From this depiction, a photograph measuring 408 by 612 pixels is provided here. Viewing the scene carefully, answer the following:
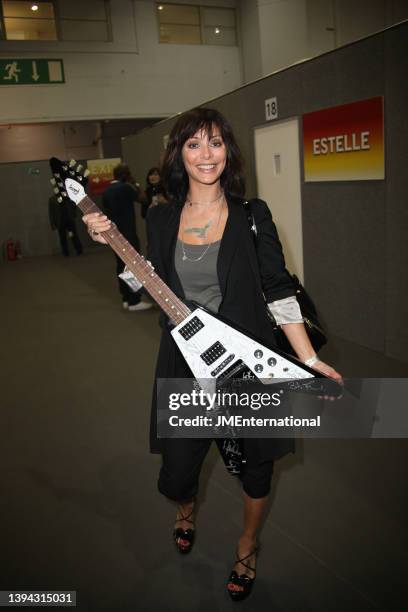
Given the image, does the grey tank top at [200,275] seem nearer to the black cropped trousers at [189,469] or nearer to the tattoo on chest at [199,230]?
the tattoo on chest at [199,230]

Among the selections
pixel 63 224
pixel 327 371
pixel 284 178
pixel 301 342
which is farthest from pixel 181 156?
pixel 63 224

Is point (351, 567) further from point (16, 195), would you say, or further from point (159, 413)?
point (16, 195)

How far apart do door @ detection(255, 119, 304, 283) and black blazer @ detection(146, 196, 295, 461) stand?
2.92 m

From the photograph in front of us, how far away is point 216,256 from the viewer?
4.94 feet

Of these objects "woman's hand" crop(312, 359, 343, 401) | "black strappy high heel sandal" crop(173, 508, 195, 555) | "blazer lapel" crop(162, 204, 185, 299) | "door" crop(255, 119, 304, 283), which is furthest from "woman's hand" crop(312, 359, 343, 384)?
"door" crop(255, 119, 304, 283)

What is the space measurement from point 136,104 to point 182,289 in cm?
1119

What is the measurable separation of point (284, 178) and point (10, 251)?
756 centimetres

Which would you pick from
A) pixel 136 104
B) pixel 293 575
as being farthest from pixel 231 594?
pixel 136 104

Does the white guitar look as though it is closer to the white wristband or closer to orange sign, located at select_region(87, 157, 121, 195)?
the white wristband

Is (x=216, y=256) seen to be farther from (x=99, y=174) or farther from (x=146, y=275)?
(x=99, y=174)

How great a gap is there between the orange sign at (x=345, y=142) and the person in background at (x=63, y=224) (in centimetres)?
664

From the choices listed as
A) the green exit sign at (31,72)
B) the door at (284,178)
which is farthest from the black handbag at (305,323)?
the green exit sign at (31,72)

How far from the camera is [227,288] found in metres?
1.50

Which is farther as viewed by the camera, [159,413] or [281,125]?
[281,125]
